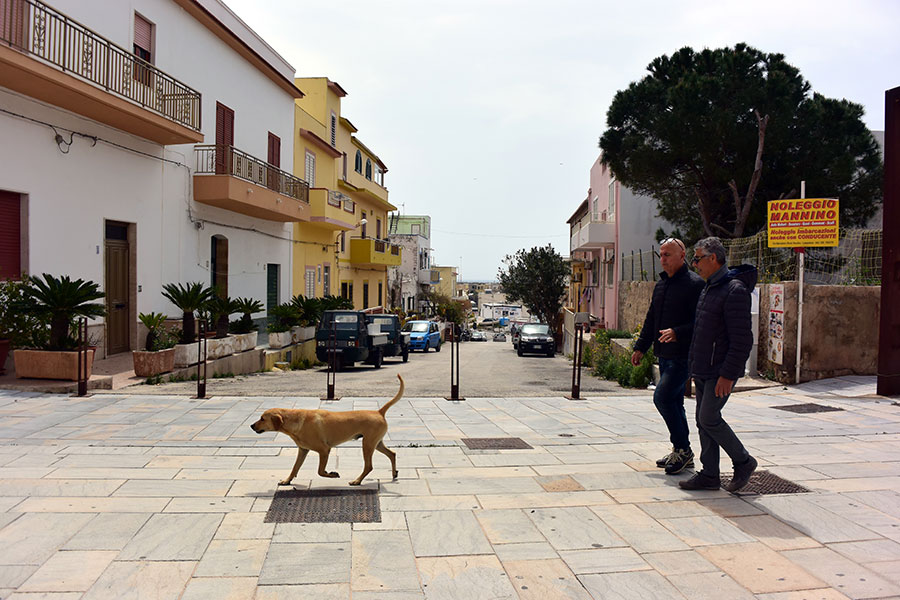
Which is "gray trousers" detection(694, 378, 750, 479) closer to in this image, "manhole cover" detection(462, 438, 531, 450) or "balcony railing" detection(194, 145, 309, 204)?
"manhole cover" detection(462, 438, 531, 450)

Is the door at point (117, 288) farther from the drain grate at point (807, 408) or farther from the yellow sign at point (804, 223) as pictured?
the yellow sign at point (804, 223)

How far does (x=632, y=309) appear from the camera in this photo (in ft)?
74.6

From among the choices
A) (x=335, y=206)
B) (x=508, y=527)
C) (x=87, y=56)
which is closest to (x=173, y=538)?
(x=508, y=527)

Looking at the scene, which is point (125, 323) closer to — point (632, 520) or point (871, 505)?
point (632, 520)

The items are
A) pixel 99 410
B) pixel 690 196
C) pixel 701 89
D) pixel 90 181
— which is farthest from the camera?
pixel 690 196

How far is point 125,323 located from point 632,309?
1572 centimetres

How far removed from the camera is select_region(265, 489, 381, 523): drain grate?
4500mm

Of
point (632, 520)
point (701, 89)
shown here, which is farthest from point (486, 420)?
point (701, 89)

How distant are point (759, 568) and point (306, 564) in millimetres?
2560

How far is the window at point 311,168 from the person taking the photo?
1094 inches

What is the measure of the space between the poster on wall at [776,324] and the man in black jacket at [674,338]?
7.03 metres

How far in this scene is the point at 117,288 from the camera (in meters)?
14.6

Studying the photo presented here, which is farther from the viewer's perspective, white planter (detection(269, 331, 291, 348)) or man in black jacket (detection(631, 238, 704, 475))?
white planter (detection(269, 331, 291, 348))

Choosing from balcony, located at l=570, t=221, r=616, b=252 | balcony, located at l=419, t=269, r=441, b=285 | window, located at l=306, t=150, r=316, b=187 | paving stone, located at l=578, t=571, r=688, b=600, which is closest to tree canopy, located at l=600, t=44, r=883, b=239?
balcony, located at l=570, t=221, r=616, b=252
